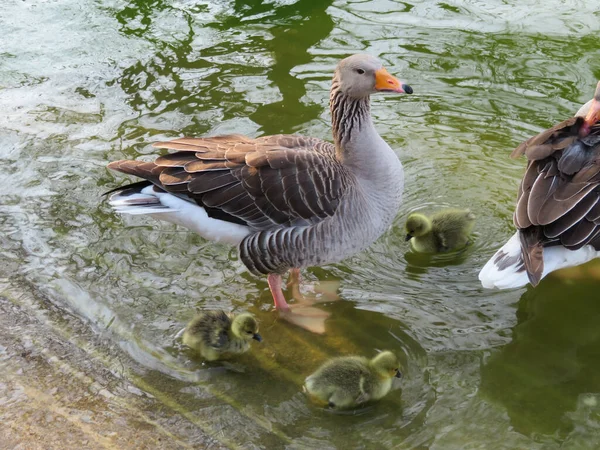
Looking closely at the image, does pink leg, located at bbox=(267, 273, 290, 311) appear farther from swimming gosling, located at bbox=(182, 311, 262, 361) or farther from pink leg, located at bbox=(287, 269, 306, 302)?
swimming gosling, located at bbox=(182, 311, 262, 361)

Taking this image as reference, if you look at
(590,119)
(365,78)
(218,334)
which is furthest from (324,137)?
(218,334)

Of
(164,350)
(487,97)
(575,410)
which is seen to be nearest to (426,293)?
(575,410)

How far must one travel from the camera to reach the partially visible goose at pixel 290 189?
3.77 metres

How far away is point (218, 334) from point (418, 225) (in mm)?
1420

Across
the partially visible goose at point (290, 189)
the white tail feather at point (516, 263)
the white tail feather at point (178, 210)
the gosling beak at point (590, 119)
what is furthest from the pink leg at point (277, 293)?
the gosling beak at point (590, 119)

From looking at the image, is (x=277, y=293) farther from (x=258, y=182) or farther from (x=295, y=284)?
(x=258, y=182)

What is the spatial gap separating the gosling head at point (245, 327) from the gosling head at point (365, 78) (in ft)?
4.56

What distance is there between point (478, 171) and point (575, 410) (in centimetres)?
213

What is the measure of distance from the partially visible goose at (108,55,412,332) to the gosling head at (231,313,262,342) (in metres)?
0.47

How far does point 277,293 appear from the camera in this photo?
404 cm

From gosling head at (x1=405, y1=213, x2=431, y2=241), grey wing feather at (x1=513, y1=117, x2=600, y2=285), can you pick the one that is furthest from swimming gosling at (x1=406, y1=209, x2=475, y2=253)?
grey wing feather at (x1=513, y1=117, x2=600, y2=285)

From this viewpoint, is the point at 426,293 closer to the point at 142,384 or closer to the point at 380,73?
the point at 380,73

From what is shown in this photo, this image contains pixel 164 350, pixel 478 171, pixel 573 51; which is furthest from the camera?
pixel 573 51

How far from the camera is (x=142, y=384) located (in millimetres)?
3398
